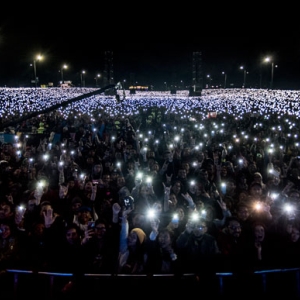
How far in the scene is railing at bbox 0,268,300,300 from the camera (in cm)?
418

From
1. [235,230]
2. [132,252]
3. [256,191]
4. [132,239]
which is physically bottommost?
[132,252]

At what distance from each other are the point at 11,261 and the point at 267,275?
3.48 meters

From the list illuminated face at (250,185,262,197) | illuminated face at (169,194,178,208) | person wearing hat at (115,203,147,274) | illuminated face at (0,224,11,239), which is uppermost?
illuminated face at (250,185,262,197)

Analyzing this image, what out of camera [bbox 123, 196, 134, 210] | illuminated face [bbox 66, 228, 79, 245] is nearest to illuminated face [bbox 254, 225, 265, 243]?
camera [bbox 123, 196, 134, 210]

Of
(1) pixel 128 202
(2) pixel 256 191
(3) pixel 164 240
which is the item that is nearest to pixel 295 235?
(3) pixel 164 240

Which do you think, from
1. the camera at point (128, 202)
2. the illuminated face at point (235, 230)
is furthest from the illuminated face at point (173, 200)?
the illuminated face at point (235, 230)

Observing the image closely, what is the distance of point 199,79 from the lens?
4203 centimetres

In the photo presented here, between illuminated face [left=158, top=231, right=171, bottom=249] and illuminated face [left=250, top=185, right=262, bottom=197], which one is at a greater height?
illuminated face [left=250, top=185, right=262, bottom=197]

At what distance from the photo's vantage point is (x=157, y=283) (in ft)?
13.8

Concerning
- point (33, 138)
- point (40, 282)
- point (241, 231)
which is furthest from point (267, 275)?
point (33, 138)

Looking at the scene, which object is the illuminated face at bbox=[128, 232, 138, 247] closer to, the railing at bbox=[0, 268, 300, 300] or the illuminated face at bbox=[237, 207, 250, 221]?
the railing at bbox=[0, 268, 300, 300]

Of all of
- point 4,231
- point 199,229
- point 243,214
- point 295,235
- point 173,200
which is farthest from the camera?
point 173,200

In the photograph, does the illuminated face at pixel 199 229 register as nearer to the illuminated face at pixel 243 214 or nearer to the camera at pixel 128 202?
the illuminated face at pixel 243 214

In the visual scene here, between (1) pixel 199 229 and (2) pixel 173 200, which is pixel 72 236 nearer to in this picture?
(1) pixel 199 229
